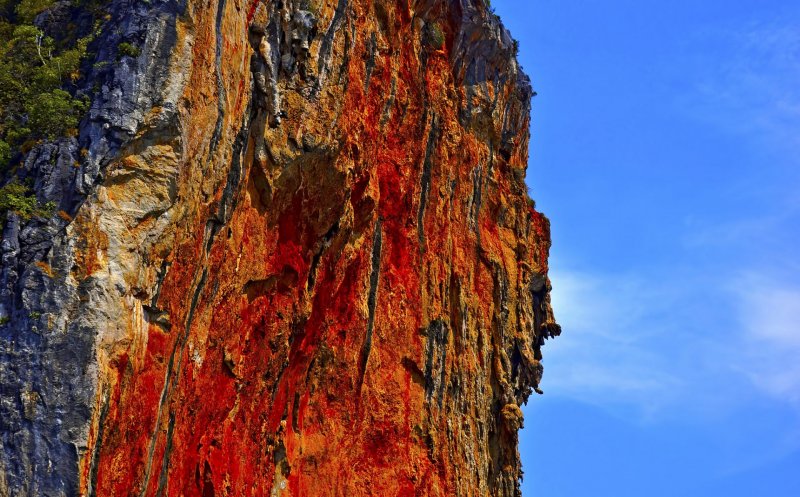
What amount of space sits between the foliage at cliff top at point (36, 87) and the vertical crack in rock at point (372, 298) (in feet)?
39.8

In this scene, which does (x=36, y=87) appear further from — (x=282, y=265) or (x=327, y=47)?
(x=327, y=47)

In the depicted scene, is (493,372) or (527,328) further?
(527,328)

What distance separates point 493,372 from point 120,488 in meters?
22.1

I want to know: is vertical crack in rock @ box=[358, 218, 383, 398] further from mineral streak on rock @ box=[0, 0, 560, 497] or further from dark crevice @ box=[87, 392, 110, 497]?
dark crevice @ box=[87, 392, 110, 497]

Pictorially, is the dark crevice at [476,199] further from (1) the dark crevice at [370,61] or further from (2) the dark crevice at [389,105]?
(1) the dark crevice at [370,61]

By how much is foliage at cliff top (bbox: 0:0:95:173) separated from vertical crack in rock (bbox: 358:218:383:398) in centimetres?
1213

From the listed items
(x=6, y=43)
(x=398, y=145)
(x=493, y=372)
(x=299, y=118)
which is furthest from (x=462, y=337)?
(x=6, y=43)

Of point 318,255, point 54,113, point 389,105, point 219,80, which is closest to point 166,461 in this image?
point 54,113

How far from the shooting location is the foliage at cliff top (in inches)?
610

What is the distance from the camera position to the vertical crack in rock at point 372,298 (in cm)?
2728

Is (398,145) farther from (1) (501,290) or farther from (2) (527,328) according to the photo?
(2) (527,328)

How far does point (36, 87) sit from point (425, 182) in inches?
631

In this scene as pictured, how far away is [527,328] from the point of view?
3841cm

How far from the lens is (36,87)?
16562mm
